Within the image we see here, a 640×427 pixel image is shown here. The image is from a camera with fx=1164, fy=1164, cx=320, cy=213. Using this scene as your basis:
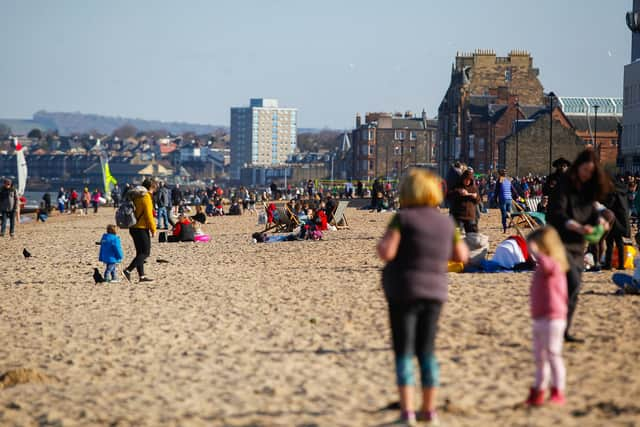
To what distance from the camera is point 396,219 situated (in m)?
6.85

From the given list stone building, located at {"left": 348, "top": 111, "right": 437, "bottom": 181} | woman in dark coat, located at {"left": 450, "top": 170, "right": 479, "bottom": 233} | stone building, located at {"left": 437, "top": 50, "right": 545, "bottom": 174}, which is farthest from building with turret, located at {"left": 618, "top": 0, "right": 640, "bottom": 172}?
stone building, located at {"left": 348, "top": 111, "right": 437, "bottom": 181}

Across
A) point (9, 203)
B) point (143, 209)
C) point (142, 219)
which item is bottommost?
point (9, 203)

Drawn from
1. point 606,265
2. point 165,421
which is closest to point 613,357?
point 165,421

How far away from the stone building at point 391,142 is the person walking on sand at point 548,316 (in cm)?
12018

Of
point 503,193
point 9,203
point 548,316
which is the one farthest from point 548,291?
point 9,203

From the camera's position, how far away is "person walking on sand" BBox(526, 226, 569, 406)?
24.5ft

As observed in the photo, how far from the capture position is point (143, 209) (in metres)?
16.0

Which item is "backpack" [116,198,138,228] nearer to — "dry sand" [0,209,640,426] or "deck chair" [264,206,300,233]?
"dry sand" [0,209,640,426]

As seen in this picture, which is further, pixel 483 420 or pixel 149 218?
pixel 149 218

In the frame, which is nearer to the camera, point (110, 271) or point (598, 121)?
point (110, 271)

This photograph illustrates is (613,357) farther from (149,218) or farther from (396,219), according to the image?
(149,218)

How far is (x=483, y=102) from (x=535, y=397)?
83.7 meters

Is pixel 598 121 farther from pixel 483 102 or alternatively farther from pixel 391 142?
pixel 391 142

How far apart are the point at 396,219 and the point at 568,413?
1768 millimetres
